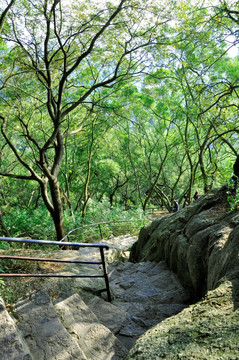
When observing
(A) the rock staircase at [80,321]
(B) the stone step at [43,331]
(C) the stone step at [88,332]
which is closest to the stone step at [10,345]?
(A) the rock staircase at [80,321]

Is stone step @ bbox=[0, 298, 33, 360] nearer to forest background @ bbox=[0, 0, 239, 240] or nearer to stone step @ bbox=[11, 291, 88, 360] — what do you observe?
stone step @ bbox=[11, 291, 88, 360]

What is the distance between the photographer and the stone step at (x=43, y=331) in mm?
2562

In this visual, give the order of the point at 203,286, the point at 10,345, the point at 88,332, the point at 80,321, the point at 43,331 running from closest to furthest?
1. the point at 10,345
2. the point at 43,331
3. the point at 88,332
4. the point at 80,321
5. the point at 203,286

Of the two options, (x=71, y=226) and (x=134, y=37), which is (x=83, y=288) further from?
(x=71, y=226)

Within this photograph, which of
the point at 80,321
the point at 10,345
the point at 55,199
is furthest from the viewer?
the point at 55,199

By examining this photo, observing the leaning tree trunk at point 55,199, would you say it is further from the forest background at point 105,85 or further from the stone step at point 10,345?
the stone step at point 10,345

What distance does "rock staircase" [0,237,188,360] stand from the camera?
8.36 ft

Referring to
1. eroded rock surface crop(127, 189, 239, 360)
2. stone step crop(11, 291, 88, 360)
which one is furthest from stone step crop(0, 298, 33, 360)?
eroded rock surface crop(127, 189, 239, 360)

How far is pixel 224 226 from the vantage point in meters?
4.50

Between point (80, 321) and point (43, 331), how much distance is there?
1.83 feet

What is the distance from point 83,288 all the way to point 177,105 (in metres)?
15.3

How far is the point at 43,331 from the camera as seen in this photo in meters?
2.82

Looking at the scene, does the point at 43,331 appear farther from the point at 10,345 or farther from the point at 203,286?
the point at 203,286

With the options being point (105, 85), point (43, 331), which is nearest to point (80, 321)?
point (43, 331)
